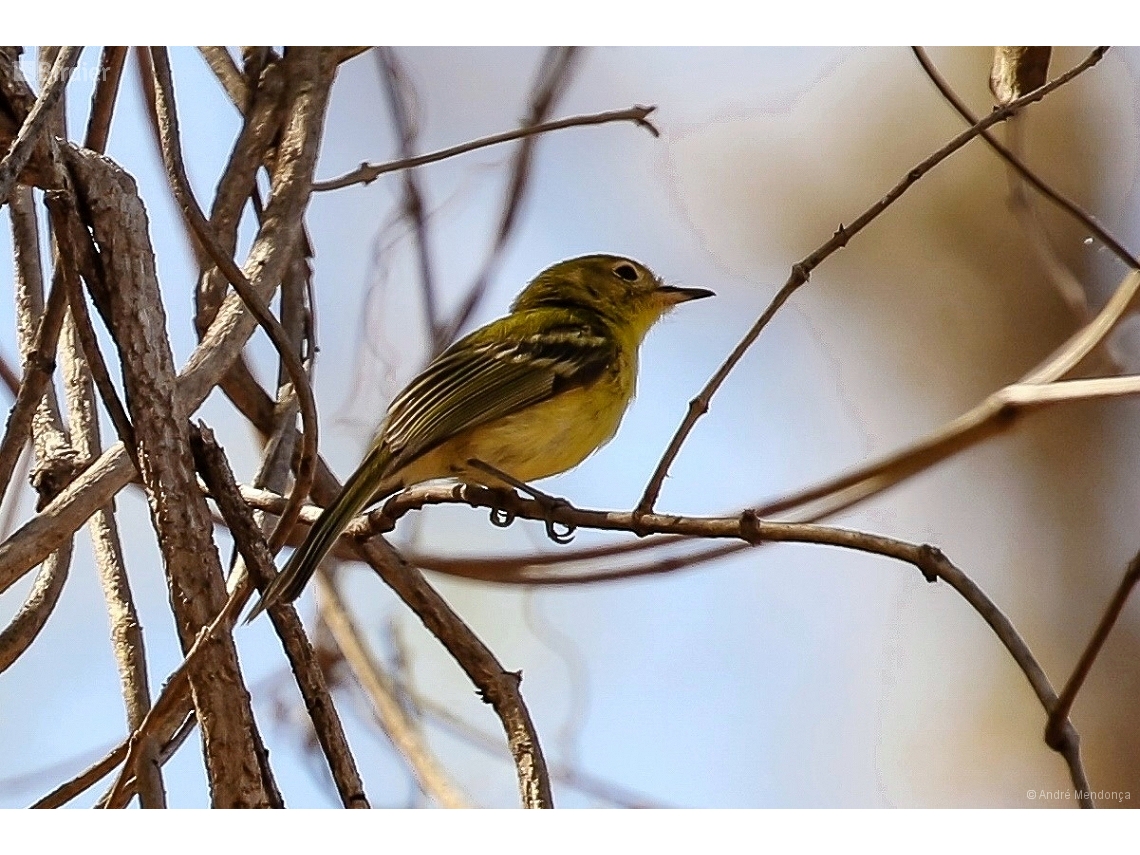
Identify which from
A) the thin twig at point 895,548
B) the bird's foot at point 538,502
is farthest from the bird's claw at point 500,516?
the thin twig at point 895,548

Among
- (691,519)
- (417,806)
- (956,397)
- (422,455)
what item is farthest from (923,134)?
(417,806)

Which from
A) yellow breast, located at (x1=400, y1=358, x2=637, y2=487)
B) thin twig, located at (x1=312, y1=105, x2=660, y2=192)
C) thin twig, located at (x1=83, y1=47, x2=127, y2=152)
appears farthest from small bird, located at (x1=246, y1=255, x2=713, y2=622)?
thin twig, located at (x1=83, y1=47, x2=127, y2=152)

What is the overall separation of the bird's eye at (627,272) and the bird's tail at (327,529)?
973 mm

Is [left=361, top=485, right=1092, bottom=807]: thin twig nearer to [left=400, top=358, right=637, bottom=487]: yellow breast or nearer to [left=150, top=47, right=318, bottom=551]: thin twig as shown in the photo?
[left=150, top=47, right=318, bottom=551]: thin twig

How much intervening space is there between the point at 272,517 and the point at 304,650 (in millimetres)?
594

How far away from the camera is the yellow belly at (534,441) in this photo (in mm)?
2674

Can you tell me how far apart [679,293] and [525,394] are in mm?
546

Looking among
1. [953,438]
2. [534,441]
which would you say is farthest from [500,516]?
[953,438]

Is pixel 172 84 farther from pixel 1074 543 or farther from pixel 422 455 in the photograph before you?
pixel 1074 543

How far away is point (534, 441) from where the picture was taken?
8.87 ft
